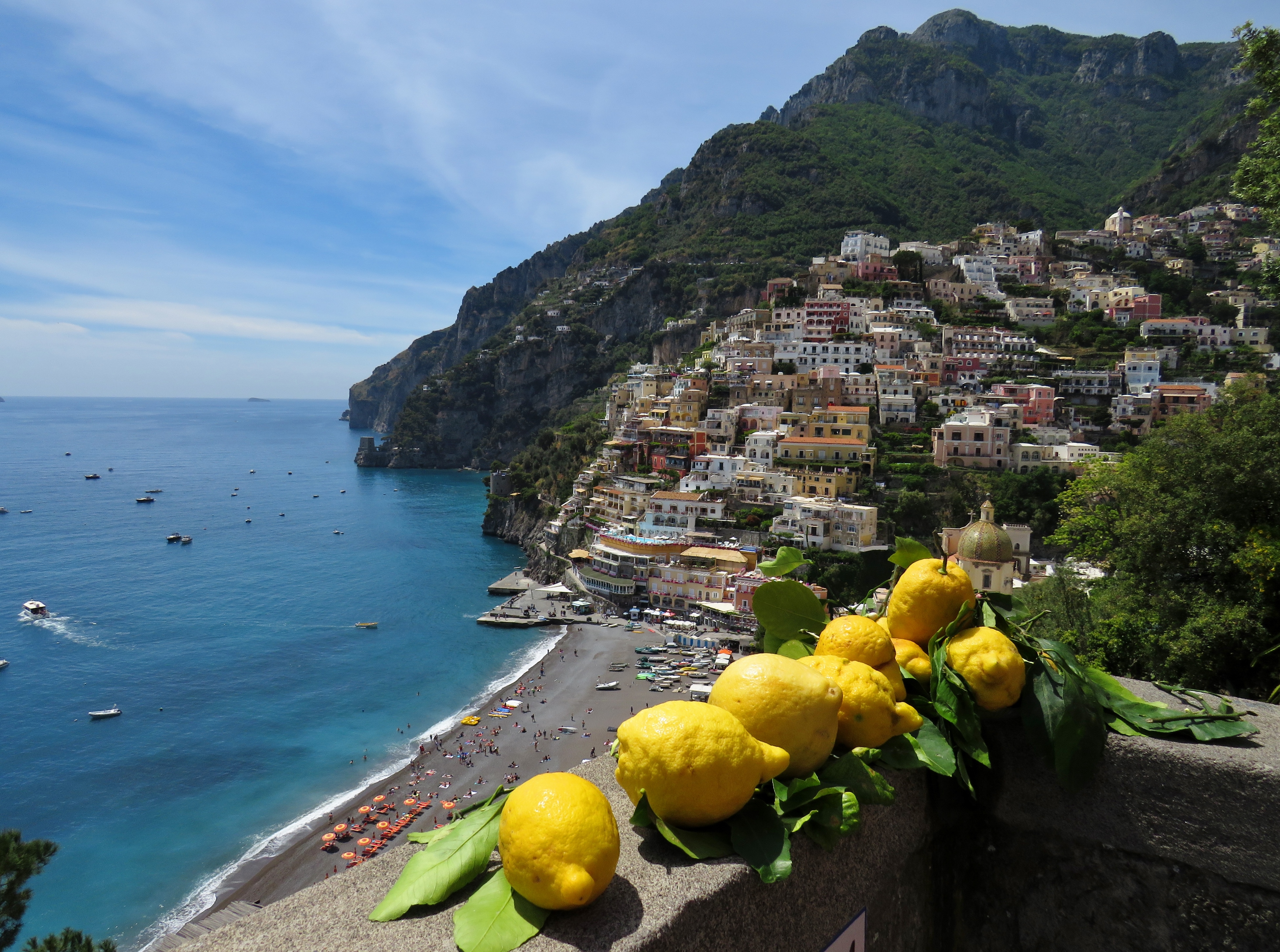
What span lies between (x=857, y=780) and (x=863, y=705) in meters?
0.16

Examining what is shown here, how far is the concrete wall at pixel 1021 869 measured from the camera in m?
1.06

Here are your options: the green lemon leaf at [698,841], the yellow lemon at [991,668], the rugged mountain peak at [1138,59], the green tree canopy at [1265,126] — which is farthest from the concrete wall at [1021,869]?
the rugged mountain peak at [1138,59]

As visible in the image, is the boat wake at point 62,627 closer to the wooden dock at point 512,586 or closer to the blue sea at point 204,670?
the blue sea at point 204,670

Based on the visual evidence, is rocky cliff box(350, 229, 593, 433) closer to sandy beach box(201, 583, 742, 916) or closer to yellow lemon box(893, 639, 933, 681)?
sandy beach box(201, 583, 742, 916)

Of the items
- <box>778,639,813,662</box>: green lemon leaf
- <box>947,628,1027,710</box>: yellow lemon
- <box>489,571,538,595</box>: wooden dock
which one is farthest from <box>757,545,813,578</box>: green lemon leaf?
<box>489,571,538,595</box>: wooden dock

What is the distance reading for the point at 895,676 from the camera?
5.02 ft

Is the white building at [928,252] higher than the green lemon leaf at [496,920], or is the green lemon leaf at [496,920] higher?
the white building at [928,252]

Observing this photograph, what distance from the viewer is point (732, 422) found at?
35562mm

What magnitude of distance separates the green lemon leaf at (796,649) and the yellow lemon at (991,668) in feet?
0.99

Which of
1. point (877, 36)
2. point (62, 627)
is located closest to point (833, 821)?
point (62, 627)

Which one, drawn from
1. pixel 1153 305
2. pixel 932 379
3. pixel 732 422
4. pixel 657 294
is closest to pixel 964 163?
pixel 657 294

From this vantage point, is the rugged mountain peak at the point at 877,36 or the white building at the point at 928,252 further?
the rugged mountain peak at the point at 877,36

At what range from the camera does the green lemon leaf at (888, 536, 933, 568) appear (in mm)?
1785

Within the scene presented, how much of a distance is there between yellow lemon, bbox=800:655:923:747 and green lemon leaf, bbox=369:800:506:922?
655mm
